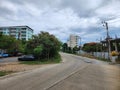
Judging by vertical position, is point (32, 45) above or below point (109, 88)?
above

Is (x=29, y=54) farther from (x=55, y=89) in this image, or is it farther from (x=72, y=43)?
(x=72, y=43)

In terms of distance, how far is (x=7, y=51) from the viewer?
54.0 metres

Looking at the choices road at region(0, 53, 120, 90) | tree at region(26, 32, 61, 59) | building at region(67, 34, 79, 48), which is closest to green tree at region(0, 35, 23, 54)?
tree at region(26, 32, 61, 59)

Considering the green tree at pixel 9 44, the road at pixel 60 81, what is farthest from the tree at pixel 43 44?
the road at pixel 60 81

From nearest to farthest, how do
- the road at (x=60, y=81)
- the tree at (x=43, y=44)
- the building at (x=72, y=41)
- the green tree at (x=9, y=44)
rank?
the road at (x=60, y=81), the tree at (x=43, y=44), the green tree at (x=9, y=44), the building at (x=72, y=41)

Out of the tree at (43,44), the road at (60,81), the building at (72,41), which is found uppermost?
the building at (72,41)

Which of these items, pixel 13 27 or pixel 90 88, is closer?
pixel 90 88

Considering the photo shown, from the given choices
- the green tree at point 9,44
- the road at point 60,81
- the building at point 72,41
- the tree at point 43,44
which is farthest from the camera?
the building at point 72,41

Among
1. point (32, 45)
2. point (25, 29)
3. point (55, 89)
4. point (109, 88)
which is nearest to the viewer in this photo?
point (55, 89)

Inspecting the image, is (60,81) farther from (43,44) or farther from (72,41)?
(72,41)

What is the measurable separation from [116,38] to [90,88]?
4742 cm

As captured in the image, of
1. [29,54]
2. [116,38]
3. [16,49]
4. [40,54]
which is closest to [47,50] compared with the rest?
[40,54]

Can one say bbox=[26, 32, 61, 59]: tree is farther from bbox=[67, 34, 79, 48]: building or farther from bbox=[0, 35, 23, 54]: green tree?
bbox=[67, 34, 79, 48]: building

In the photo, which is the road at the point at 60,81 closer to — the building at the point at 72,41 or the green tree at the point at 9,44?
the green tree at the point at 9,44
